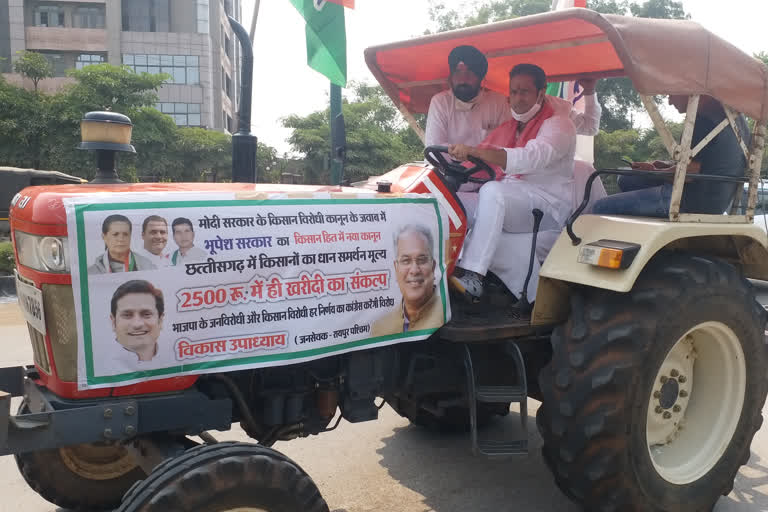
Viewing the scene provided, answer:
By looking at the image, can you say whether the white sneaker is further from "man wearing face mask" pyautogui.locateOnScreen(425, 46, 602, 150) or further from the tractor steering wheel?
"man wearing face mask" pyautogui.locateOnScreen(425, 46, 602, 150)

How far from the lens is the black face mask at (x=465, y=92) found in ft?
14.1

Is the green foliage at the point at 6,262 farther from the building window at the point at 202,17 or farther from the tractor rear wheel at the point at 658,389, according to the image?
the building window at the point at 202,17

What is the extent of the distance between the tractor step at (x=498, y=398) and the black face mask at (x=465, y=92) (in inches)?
69.5

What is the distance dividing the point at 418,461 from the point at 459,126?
7.37ft

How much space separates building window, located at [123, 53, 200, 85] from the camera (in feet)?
155

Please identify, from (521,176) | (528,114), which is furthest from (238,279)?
(528,114)

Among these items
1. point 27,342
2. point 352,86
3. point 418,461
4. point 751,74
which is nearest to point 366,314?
point 418,461

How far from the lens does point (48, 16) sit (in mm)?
47000

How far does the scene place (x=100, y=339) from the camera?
2299 mm


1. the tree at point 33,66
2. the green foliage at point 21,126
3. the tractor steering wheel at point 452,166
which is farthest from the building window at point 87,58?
the tractor steering wheel at point 452,166

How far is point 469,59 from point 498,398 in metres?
2.19

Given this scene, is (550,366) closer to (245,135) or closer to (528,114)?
(528,114)

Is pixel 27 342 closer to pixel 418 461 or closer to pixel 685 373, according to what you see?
pixel 418 461

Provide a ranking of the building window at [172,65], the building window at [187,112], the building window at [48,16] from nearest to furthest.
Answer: the building window at [48,16] → the building window at [172,65] → the building window at [187,112]
